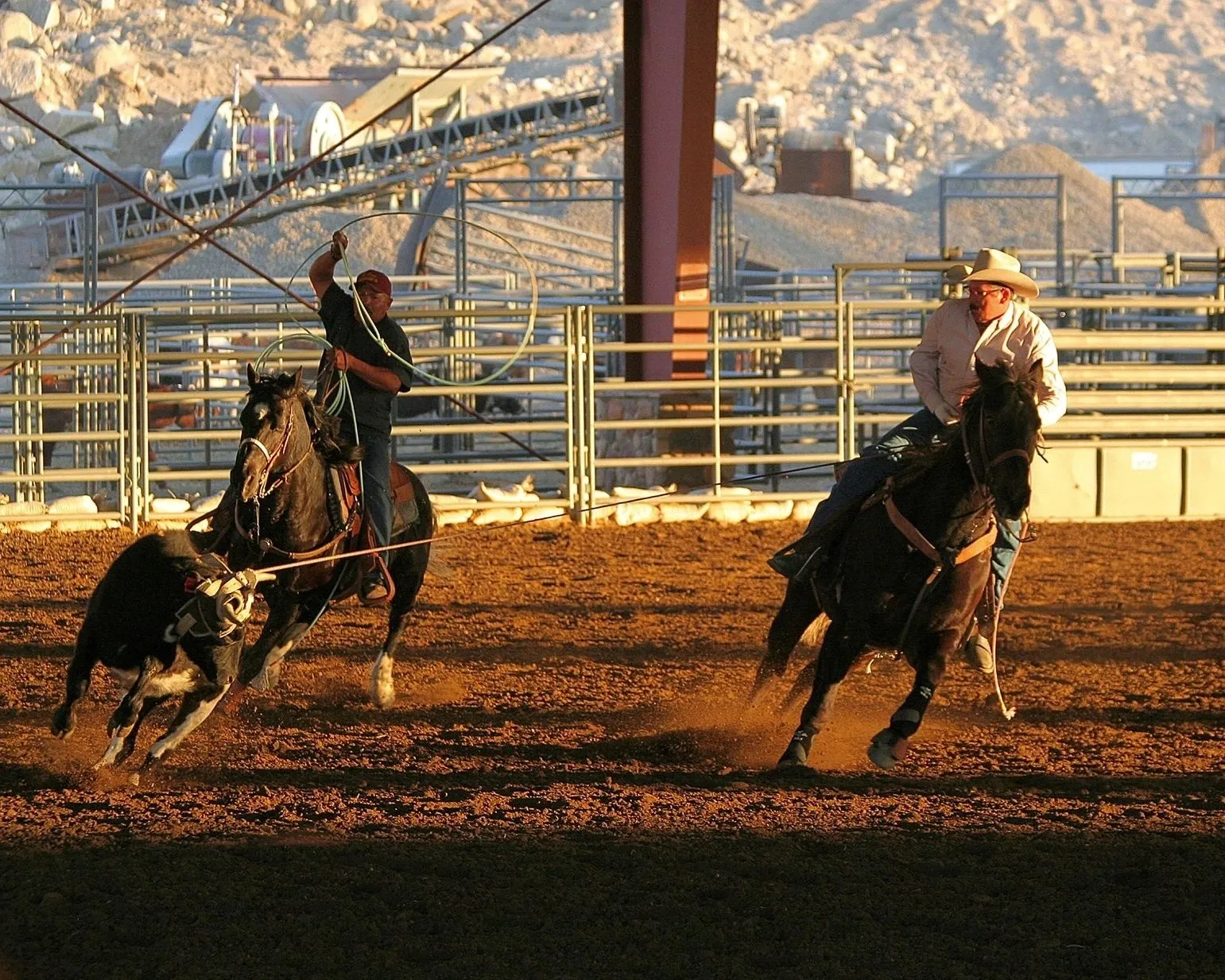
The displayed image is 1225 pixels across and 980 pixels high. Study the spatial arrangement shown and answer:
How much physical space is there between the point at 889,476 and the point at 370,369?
2.03 metres

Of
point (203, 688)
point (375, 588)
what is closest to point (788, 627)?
point (375, 588)

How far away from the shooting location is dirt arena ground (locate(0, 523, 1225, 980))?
159 inches

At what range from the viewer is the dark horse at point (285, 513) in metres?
5.62

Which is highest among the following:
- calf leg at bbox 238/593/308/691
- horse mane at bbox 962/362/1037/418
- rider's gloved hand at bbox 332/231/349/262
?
rider's gloved hand at bbox 332/231/349/262

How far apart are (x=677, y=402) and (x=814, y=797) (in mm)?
8703

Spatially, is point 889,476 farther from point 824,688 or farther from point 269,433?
point 269,433

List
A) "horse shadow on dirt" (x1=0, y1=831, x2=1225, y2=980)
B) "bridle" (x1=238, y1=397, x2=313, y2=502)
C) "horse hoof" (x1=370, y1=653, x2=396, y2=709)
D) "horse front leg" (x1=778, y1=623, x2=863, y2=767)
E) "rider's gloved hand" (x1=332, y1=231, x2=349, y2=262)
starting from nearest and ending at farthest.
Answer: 1. "horse shadow on dirt" (x1=0, y1=831, x2=1225, y2=980)
2. "bridle" (x1=238, y1=397, x2=313, y2=502)
3. "horse front leg" (x1=778, y1=623, x2=863, y2=767)
4. "rider's gloved hand" (x1=332, y1=231, x2=349, y2=262)
5. "horse hoof" (x1=370, y1=653, x2=396, y2=709)

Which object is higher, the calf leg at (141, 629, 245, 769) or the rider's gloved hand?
the rider's gloved hand

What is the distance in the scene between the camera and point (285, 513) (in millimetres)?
5953

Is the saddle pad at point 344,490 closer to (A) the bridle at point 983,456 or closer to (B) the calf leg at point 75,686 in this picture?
(B) the calf leg at point 75,686

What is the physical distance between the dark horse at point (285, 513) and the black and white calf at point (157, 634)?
1.05 ft

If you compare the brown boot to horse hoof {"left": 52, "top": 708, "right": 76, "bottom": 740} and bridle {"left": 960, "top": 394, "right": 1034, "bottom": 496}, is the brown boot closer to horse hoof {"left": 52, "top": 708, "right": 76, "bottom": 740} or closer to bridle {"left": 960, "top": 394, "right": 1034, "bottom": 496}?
horse hoof {"left": 52, "top": 708, "right": 76, "bottom": 740}

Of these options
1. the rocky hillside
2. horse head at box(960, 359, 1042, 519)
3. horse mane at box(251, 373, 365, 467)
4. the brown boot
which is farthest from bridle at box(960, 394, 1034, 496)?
the rocky hillside

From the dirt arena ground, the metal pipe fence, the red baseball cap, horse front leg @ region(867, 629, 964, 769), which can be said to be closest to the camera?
the dirt arena ground
